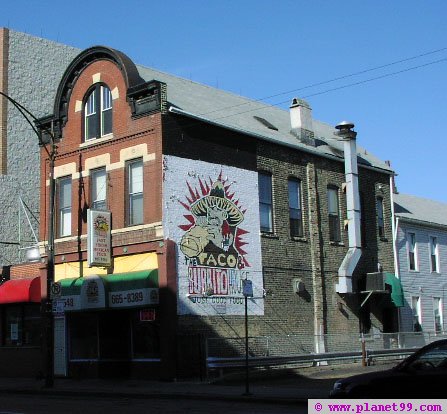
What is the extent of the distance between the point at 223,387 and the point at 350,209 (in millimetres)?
11699

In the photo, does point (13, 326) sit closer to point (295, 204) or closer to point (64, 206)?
point (64, 206)

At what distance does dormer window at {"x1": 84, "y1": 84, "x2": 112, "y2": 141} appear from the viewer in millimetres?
26984

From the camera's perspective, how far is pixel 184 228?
973 inches

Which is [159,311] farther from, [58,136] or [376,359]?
[376,359]

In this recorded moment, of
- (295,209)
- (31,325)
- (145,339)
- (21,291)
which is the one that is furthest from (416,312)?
(21,291)

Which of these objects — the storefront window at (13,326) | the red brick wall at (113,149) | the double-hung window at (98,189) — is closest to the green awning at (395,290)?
the red brick wall at (113,149)

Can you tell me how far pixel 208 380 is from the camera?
2320 centimetres

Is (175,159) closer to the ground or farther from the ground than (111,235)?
farther from the ground

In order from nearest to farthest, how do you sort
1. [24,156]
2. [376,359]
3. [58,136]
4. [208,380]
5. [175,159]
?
[208,380]
[175,159]
[58,136]
[376,359]
[24,156]

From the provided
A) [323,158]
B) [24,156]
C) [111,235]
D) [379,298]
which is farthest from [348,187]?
[24,156]

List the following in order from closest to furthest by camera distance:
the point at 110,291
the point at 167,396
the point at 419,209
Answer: the point at 167,396 → the point at 110,291 → the point at 419,209

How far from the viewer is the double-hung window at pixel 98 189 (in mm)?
26641

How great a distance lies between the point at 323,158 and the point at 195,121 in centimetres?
759

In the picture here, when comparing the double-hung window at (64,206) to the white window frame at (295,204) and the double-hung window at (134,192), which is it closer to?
the double-hung window at (134,192)
